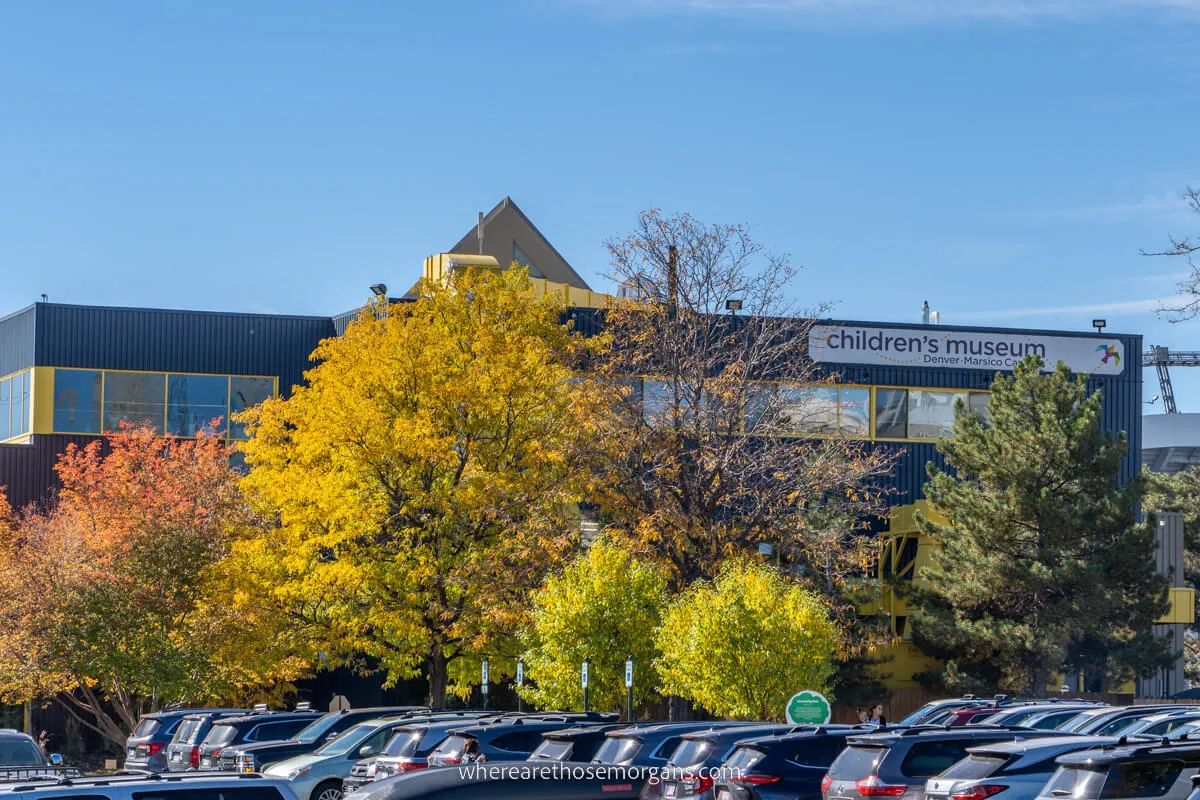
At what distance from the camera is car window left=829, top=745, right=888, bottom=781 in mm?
17234

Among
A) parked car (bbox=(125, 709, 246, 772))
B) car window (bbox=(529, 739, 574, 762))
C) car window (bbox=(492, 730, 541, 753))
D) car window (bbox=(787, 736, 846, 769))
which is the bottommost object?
parked car (bbox=(125, 709, 246, 772))

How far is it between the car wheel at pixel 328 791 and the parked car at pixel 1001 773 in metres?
10.9

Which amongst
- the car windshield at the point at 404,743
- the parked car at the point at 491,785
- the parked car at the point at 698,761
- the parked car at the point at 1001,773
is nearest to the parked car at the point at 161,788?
the parked car at the point at 491,785

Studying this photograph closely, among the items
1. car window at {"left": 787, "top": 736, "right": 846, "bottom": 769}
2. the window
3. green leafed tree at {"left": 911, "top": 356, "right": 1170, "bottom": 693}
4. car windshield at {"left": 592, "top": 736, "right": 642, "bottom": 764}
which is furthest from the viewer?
the window

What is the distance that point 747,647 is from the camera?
29.4m

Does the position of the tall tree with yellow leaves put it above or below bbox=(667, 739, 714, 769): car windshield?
above

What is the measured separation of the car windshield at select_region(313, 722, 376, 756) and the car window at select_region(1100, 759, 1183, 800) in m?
13.9

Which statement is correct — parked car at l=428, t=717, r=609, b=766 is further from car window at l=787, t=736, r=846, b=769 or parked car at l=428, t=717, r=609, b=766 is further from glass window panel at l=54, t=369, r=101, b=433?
glass window panel at l=54, t=369, r=101, b=433

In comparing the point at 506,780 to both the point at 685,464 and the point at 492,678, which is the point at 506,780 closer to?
the point at 685,464

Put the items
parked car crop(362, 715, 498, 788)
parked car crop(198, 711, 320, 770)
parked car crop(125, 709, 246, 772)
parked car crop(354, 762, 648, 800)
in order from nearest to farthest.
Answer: parked car crop(354, 762, 648, 800) → parked car crop(362, 715, 498, 788) → parked car crop(198, 711, 320, 770) → parked car crop(125, 709, 246, 772)

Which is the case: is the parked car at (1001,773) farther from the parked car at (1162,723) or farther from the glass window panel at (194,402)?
the glass window panel at (194,402)

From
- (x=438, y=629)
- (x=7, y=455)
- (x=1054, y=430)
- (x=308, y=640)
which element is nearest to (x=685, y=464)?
(x=438, y=629)

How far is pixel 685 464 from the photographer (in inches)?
1336

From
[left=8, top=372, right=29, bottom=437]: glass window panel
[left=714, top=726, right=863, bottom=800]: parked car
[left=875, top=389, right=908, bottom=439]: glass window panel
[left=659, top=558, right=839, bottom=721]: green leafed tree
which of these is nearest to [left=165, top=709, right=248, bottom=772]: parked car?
[left=659, top=558, right=839, bottom=721]: green leafed tree
